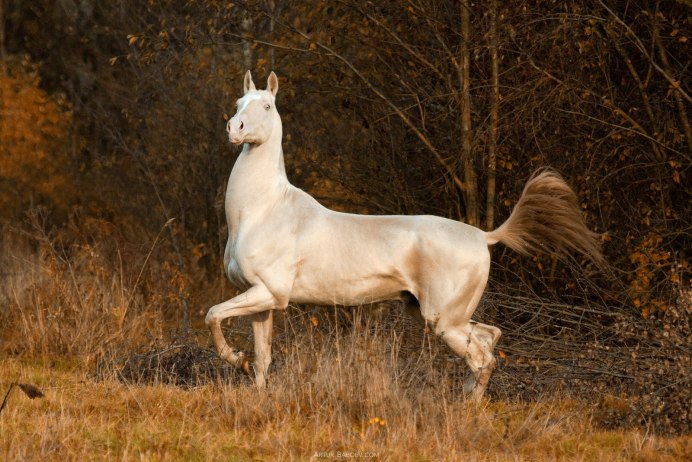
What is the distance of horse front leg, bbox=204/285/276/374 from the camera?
741 centimetres

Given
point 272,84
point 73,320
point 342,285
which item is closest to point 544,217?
point 342,285

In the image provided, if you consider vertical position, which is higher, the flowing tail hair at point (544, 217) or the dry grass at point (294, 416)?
the flowing tail hair at point (544, 217)

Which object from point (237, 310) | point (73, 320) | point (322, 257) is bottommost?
point (73, 320)

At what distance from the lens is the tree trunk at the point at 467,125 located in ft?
34.0

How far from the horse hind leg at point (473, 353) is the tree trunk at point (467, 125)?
2.81m

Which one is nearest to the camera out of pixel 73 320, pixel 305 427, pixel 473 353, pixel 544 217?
pixel 305 427

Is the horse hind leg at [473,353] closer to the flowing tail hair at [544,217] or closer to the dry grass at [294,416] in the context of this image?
the dry grass at [294,416]

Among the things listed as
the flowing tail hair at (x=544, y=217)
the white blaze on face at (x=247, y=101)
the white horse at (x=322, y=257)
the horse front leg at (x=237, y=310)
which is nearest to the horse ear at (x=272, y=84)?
the white horse at (x=322, y=257)

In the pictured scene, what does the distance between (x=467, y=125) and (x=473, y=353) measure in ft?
11.2

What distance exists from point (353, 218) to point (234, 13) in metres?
3.81

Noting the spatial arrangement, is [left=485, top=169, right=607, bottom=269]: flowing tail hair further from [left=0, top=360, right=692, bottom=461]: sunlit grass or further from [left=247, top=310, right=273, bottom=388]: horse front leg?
[left=247, top=310, right=273, bottom=388]: horse front leg

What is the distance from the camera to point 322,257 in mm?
7664

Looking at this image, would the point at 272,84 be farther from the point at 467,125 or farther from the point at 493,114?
the point at 467,125

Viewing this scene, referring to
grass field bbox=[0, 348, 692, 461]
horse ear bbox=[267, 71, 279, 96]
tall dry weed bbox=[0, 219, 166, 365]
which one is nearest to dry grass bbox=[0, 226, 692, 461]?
grass field bbox=[0, 348, 692, 461]
